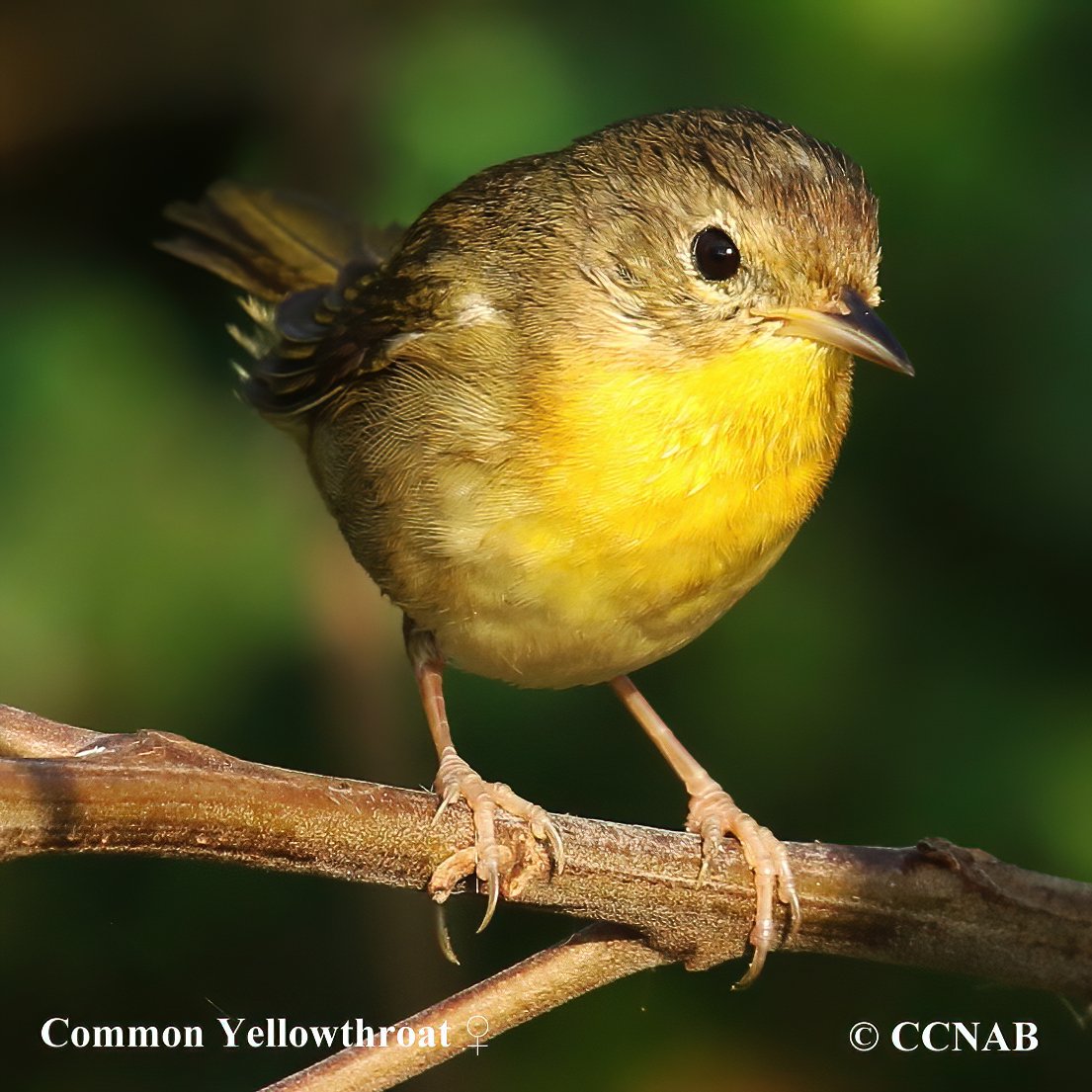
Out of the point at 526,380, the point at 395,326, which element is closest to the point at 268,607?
the point at 395,326

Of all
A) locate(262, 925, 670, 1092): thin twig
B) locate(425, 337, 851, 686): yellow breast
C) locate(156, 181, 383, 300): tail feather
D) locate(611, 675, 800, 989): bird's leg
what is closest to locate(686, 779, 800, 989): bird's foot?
locate(611, 675, 800, 989): bird's leg

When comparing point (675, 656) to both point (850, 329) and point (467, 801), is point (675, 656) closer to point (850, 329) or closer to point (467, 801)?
point (467, 801)

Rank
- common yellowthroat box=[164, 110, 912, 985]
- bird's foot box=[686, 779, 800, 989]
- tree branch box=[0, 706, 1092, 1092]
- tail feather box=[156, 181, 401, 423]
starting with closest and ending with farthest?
tree branch box=[0, 706, 1092, 1092] < bird's foot box=[686, 779, 800, 989] < common yellowthroat box=[164, 110, 912, 985] < tail feather box=[156, 181, 401, 423]

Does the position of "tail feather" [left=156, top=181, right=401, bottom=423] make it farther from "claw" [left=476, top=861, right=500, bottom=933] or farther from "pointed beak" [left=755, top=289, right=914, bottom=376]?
"claw" [left=476, top=861, right=500, bottom=933]

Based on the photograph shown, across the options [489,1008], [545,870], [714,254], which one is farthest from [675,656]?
[489,1008]

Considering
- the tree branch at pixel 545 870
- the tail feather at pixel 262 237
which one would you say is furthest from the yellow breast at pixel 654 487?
the tail feather at pixel 262 237
